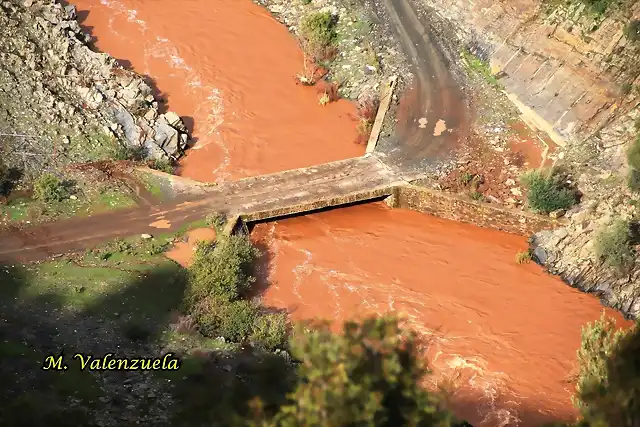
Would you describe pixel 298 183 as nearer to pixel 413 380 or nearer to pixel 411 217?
pixel 411 217

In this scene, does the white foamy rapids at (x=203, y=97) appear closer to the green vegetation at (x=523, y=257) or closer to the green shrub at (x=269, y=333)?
the green shrub at (x=269, y=333)

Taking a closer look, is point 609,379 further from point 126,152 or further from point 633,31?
point 126,152

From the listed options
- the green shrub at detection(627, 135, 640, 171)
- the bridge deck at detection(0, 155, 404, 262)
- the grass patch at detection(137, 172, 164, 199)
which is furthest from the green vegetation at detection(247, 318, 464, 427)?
the green shrub at detection(627, 135, 640, 171)

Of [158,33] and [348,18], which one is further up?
[348,18]

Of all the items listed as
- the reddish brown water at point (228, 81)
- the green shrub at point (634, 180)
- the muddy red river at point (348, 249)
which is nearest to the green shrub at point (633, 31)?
the green shrub at point (634, 180)

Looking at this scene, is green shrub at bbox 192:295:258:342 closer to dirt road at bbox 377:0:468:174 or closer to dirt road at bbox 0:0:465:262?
dirt road at bbox 0:0:465:262

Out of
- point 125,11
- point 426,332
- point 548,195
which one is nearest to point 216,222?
point 426,332

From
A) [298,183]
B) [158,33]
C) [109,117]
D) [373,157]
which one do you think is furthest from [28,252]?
[158,33]
